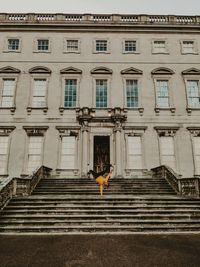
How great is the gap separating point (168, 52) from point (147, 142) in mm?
7854

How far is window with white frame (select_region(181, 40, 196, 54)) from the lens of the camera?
18948mm

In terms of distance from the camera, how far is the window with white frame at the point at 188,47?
62.2ft

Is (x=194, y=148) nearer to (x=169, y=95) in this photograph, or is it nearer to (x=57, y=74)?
(x=169, y=95)

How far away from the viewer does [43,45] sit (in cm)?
1889

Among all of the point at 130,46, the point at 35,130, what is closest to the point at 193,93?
the point at 130,46

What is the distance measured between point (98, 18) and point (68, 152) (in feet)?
38.8

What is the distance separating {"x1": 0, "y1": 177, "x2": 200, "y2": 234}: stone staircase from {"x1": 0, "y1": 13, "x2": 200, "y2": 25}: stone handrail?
15.3m

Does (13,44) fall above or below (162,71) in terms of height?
above

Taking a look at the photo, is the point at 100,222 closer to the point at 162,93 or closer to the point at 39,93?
the point at 39,93

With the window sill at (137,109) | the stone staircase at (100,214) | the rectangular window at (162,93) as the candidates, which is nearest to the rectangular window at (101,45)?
the rectangular window at (162,93)

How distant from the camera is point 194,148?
16.6 meters

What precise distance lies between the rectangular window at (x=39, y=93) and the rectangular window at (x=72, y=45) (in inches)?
137

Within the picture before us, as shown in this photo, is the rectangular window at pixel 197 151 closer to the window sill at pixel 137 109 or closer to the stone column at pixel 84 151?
the window sill at pixel 137 109

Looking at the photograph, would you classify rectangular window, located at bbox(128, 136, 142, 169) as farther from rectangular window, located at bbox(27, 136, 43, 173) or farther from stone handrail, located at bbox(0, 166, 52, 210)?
stone handrail, located at bbox(0, 166, 52, 210)
